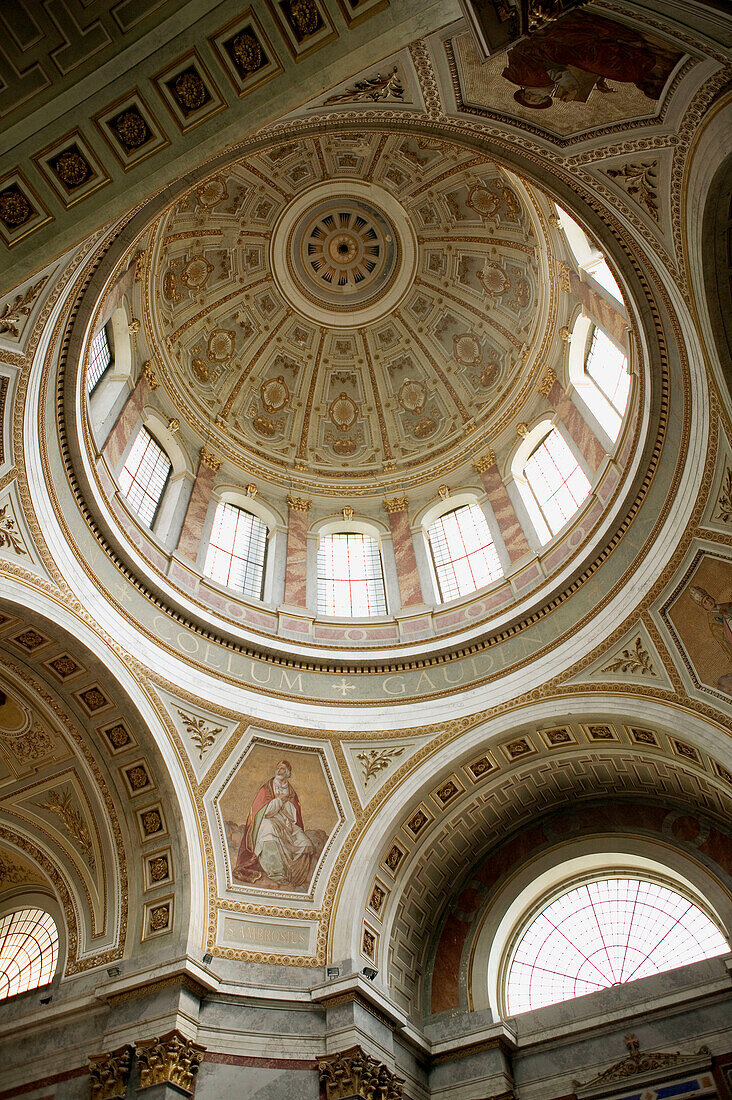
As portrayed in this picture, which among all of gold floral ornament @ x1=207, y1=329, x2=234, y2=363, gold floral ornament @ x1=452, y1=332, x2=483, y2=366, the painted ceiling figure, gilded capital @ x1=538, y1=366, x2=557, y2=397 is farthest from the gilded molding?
the painted ceiling figure

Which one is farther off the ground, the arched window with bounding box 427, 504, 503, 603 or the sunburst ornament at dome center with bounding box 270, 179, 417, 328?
the sunburst ornament at dome center with bounding box 270, 179, 417, 328

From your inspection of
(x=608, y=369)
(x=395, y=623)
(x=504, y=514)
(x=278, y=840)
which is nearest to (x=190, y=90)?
(x=278, y=840)

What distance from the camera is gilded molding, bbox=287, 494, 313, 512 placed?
A: 2352 cm

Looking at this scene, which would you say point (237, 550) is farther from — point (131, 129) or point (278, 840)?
point (131, 129)

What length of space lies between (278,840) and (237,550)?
24.8ft

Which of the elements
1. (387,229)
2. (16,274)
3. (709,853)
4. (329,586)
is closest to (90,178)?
(16,274)

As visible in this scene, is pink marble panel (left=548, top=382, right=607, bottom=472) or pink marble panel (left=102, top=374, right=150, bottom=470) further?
pink marble panel (left=548, top=382, right=607, bottom=472)

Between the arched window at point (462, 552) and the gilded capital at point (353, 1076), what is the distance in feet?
33.5

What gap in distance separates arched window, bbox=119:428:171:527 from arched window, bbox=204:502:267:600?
1676 millimetres

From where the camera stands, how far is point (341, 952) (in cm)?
1587

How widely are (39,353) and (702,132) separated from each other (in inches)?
405

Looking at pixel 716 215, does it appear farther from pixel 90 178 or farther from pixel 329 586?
pixel 329 586

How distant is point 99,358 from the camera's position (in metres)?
19.3

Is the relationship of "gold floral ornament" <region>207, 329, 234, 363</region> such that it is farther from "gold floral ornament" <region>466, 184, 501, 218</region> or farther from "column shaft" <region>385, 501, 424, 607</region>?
"gold floral ornament" <region>466, 184, 501, 218</region>
